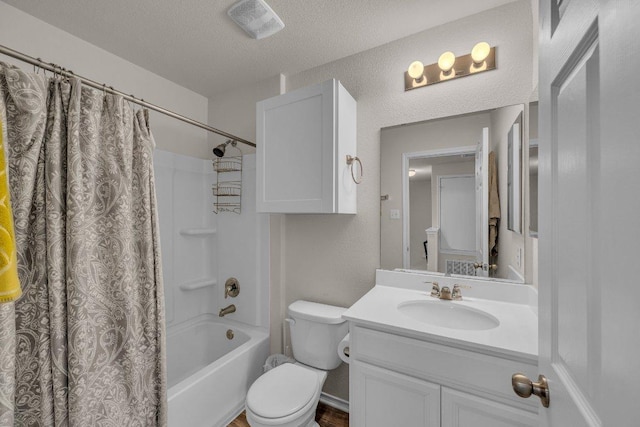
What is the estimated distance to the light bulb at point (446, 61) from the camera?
148cm

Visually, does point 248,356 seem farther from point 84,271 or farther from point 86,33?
point 86,33

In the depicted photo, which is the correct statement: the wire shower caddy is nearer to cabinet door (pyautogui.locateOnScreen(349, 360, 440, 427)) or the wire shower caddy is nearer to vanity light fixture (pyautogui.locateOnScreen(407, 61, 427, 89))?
vanity light fixture (pyautogui.locateOnScreen(407, 61, 427, 89))

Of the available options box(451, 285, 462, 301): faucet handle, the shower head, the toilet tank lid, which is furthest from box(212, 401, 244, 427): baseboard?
the shower head

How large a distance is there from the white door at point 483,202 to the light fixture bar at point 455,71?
328 mm

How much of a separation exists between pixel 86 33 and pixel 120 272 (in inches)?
60.0

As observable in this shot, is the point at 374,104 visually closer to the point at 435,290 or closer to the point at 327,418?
the point at 435,290

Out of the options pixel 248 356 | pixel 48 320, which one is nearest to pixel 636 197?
pixel 48 320

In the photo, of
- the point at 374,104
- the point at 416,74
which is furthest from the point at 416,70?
the point at 374,104

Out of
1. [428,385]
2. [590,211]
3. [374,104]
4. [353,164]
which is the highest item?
[374,104]

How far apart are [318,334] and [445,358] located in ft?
2.77

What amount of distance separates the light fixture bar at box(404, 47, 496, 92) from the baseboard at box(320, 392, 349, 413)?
207cm

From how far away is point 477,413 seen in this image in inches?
38.8

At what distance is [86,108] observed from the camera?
109 centimetres

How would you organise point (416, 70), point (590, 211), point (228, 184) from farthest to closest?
point (228, 184) → point (416, 70) → point (590, 211)
